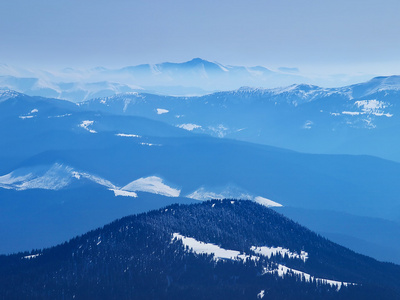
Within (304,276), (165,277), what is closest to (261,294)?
A: (304,276)

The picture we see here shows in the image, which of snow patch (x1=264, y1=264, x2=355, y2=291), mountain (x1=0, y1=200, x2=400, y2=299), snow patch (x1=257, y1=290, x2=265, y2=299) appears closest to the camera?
snow patch (x1=257, y1=290, x2=265, y2=299)

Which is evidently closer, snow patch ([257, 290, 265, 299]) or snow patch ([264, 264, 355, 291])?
snow patch ([257, 290, 265, 299])

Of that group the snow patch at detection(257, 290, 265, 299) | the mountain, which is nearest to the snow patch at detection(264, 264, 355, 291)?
the mountain

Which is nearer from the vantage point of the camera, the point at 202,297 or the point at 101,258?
the point at 202,297

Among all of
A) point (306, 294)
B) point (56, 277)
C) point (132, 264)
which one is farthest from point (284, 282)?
point (56, 277)

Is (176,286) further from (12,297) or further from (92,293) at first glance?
(12,297)

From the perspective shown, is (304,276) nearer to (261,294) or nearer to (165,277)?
(261,294)

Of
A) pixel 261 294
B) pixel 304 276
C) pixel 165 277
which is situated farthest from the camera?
pixel 304 276

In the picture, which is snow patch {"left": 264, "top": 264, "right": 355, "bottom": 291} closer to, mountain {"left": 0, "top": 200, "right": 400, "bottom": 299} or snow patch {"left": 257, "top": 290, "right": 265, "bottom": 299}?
mountain {"left": 0, "top": 200, "right": 400, "bottom": 299}

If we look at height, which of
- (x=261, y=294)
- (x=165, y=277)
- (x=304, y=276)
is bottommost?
(x=261, y=294)

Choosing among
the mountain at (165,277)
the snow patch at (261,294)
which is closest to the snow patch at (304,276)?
the mountain at (165,277)

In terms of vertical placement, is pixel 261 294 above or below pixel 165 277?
below
